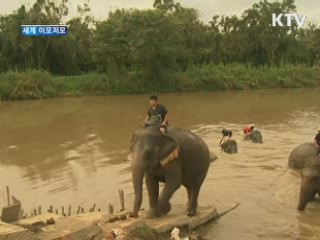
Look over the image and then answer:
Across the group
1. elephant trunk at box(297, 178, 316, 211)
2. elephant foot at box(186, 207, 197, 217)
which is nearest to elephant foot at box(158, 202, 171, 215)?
elephant foot at box(186, 207, 197, 217)

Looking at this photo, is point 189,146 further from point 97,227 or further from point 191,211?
point 97,227

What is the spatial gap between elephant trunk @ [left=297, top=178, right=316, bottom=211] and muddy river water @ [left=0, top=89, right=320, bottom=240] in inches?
5.9

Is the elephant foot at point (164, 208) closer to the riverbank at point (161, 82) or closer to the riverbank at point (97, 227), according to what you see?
the riverbank at point (97, 227)

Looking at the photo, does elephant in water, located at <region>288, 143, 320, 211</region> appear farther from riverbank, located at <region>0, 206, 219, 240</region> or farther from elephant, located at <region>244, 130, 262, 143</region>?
elephant, located at <region>244, 130, 262, 143</region>

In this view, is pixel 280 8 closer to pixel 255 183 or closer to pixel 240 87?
pixel 240 87

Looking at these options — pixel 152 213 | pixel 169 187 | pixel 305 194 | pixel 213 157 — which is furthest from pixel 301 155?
pixel 152 213

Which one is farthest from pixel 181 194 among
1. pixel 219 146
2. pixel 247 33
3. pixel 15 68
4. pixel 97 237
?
pixel 247 33

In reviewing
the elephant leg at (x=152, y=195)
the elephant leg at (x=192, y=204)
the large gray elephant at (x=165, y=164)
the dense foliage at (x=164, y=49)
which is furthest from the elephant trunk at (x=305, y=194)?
the dense foliage at (x=164, y=49)

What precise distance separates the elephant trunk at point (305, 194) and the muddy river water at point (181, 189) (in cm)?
15

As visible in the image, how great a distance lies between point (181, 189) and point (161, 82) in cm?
3117

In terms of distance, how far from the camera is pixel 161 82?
138ft

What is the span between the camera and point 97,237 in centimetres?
722

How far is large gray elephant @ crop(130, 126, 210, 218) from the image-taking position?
26.1 ft

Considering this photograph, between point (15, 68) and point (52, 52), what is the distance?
4024mm
